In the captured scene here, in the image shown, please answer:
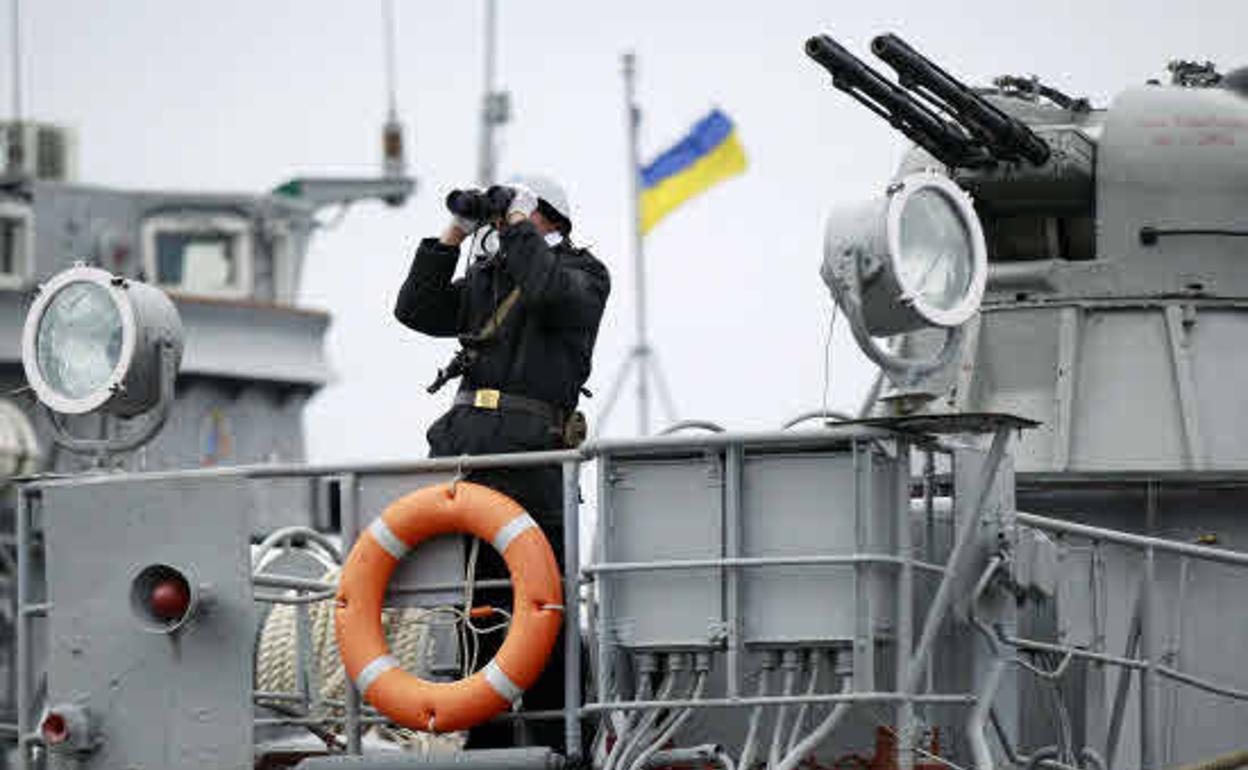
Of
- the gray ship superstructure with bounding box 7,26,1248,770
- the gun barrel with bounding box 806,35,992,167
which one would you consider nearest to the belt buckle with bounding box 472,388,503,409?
the gray ship superstructure with bounding box 7,26,1248,770

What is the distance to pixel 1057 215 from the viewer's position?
42.4ft

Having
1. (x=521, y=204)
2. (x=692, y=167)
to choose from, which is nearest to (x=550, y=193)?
(x=521, y=204)

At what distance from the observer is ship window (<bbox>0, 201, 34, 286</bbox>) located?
1511 inches

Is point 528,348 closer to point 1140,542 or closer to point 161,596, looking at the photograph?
point 161,596

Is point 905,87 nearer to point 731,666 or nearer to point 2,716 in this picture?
point 731,666

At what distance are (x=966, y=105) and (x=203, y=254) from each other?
29.5 metres

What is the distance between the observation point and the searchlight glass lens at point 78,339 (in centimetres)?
1093

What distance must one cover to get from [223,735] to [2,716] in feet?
75.4

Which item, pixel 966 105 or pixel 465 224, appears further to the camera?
pixel 966 105

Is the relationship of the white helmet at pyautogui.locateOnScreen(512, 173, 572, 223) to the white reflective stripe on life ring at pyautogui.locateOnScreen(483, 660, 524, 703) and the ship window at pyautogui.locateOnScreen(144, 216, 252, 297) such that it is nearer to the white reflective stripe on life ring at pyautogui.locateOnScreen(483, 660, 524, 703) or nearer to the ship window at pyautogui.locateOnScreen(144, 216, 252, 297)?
the white reflective stripe on life ring at pyautogui.locateOnScreen(483, 660, 524, 703)

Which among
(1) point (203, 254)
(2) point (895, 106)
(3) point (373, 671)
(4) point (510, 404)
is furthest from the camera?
(1) point (203, 254)

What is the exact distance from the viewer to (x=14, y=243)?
38.5 metres

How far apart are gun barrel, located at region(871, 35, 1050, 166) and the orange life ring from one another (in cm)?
271

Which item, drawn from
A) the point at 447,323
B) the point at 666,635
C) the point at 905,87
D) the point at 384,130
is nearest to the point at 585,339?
the point at 447,323
